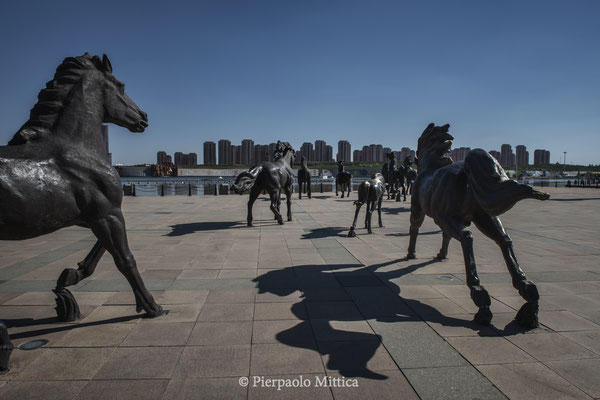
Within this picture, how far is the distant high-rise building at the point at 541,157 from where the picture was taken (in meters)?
132

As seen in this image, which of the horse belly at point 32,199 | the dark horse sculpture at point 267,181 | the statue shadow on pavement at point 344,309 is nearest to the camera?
the horse belly at point 32,199

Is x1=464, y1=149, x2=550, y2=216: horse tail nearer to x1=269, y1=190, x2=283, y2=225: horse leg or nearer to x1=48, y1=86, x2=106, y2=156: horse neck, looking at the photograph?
x1=48, y1=86, x2=106, y2=156: horse neck

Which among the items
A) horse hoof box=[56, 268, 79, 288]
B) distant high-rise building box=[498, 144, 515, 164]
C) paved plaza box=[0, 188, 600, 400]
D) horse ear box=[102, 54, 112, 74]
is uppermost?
distant high-rise building box=[498, 144, 515, 164]

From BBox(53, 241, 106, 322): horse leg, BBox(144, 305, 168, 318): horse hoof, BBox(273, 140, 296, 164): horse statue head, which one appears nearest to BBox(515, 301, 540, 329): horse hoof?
BBox(144, 305, 168, 318): horse hoof

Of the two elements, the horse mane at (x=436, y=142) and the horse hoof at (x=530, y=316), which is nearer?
the horse hoof at (x=530, y=316)

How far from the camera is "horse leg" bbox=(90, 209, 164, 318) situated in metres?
3.45

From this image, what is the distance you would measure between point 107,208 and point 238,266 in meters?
2.83

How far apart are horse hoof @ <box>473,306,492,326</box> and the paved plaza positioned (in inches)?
5.0

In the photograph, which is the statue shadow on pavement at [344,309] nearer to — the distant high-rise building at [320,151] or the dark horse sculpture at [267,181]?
the dark horse sculpture at [267,181]

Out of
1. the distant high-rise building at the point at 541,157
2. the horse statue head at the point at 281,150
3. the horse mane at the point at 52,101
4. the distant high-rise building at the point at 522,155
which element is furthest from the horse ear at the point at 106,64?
the distant high-rise building at the point at 541,157

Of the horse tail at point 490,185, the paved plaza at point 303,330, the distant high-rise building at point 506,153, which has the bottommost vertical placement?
the paved plaza at point 303,330

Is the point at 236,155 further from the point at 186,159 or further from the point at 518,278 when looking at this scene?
the point at 518,278

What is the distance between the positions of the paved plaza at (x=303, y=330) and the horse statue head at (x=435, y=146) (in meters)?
1.81

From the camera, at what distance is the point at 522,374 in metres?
2.70
